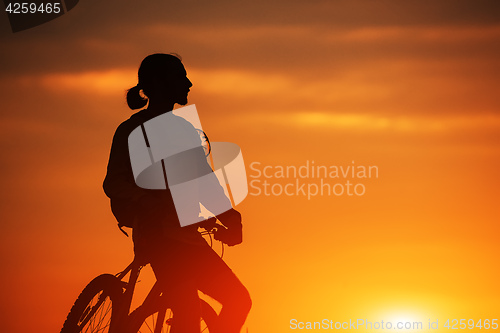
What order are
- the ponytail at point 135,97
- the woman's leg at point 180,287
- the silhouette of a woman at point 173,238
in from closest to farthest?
the silhouette of a woman at point 173,238 → the woman's leg at point 180,287 → the ponytail at point 135,97

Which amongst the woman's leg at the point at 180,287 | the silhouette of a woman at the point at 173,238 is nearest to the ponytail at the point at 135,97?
the silhouette of a woman at the point at 173,238

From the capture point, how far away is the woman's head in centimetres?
496

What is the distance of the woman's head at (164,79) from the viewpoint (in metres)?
4.96

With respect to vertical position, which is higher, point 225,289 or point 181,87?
point 181,87

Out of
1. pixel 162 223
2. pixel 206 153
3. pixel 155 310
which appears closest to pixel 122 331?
pixel 155 310

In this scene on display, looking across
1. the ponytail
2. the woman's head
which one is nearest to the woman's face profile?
the woman's head

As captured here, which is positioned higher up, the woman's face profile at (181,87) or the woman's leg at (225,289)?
the woman's face profile at (181,87)

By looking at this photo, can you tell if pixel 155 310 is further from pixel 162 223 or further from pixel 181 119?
pixel 181 119

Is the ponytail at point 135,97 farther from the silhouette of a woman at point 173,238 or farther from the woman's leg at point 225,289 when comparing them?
the woman's leg at point 225,289

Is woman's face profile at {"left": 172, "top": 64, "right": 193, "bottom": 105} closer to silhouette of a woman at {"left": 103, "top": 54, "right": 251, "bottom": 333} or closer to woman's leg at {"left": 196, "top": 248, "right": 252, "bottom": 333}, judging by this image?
silhouette of a woman at {"left": 103, "top": 54, "right": 251, "bottom": 333}

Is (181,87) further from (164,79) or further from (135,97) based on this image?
(135,97)

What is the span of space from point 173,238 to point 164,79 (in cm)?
81

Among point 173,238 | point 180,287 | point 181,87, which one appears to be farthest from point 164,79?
point 180,287

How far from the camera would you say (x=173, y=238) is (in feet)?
16.0
